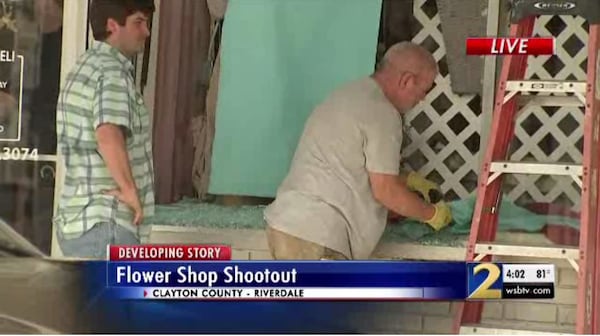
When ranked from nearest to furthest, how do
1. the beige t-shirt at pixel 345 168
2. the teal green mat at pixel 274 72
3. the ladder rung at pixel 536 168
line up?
1. the ladder rung at pixel 536 168
2. the beige t-shirt at pixel 345 168
3. the teal green mat at pixel 274 72

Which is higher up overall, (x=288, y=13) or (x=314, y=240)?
(x=288, y=13)

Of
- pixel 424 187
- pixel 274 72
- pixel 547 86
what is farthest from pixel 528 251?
pixel 274 72

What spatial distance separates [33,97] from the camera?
3.86m

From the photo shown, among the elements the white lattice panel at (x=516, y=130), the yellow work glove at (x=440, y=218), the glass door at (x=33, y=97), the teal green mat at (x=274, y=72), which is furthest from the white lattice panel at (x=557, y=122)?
the glass door at (x=33, y=97)

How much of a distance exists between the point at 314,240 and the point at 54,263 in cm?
81

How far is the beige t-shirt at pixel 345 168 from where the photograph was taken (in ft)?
12.6

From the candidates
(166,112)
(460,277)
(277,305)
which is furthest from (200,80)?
(460,277)

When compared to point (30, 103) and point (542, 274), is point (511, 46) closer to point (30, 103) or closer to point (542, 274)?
point (542, 274)

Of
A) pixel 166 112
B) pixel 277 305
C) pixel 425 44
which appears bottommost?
pixel 277 305

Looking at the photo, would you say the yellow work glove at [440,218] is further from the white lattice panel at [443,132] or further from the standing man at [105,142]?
the standing man at [105,142]

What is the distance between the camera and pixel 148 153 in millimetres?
3883

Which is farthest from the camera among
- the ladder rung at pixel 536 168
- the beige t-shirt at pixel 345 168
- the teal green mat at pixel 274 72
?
the teal green mat at pixel 274 72

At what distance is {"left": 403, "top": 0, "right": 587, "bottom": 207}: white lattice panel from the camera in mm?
3789

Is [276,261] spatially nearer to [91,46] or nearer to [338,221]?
[338,221]
